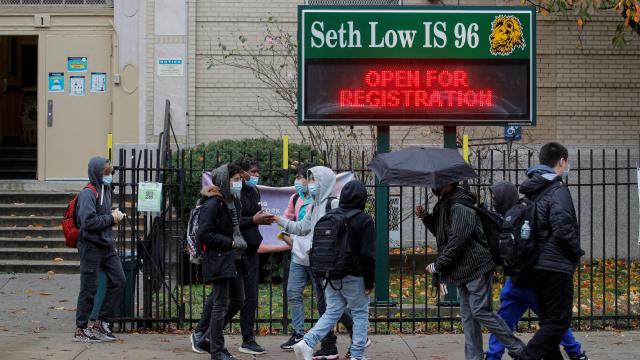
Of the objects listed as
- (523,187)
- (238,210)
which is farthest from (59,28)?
(523,187)

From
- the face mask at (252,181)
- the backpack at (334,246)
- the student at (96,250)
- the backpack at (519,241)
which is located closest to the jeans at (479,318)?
the backpack at (519,241)

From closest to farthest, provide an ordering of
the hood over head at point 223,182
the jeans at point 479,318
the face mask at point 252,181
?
1. the jeans at point 479,318
2. the hood over head at point 223,182
3. the face mask at point 252,181

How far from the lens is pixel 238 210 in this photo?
8.96m

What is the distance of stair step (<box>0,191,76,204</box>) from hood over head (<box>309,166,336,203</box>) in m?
7.35

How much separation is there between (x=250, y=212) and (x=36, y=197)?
23.1 feet

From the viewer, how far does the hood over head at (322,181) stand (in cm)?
895

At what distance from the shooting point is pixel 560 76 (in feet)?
52.9

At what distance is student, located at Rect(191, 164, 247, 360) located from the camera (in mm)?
8469

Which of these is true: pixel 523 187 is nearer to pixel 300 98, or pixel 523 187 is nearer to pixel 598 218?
pixel 300 98

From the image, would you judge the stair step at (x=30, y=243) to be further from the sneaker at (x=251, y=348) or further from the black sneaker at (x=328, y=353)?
the black sneaker at (x=328, y=353)

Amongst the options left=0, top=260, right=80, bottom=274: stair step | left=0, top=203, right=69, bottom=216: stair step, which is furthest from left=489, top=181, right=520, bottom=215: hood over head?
left=0, top=203, right=69, bottom=216: stair step

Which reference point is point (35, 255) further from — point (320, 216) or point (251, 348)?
point (320, 216)

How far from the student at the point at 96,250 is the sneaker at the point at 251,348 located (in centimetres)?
141

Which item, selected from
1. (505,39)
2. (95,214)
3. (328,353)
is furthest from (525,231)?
(95,214)
